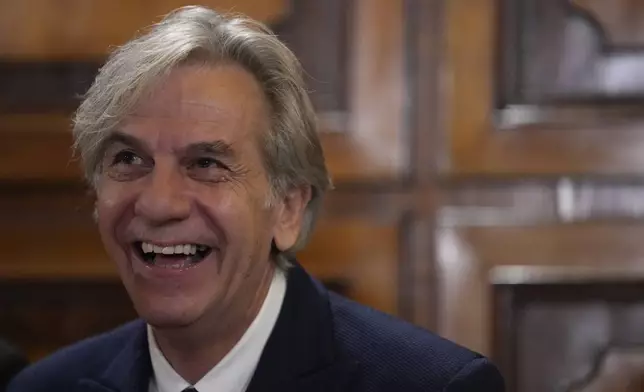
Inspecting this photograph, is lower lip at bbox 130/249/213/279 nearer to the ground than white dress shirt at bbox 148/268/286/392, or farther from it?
farther from it

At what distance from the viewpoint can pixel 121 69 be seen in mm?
1072

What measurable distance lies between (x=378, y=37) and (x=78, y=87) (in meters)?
0.51

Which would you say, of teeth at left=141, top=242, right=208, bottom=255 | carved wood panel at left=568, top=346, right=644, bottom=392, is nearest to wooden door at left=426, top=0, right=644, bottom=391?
carved wood panel at left=568, top=346, right=644, bottom=392

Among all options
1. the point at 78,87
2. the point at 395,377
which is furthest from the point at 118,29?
the point at 395,377

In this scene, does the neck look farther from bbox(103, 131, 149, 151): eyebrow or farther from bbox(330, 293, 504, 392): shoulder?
bbox(103, 131, 149, 151): eyebrow

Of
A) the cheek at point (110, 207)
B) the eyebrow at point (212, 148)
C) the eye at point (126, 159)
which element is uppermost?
the eyebrow at point (212, 148)

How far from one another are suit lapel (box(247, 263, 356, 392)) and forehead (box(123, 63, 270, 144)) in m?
0.26

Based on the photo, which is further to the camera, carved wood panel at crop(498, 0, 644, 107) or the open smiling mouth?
carved wood panel at crop(498, 0, 644, 107)

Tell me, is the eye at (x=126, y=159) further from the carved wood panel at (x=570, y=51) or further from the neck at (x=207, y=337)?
the carved wood panel at (x=570, y=51)

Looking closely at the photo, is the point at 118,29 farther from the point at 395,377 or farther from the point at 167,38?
the point at 395,377

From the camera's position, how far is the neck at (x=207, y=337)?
3.61 feet

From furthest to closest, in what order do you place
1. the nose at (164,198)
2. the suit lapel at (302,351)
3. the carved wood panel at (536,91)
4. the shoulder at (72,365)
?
1. the carved wood panel at (536,91)
2. the shoulder at (72,365)
3. the suit lapel at (302,351)
4. the nose at (164,198)

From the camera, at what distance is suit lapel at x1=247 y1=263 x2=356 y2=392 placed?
1105mm

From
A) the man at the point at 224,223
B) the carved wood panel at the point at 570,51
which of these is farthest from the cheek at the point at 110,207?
the carved wood panel at the point at 570,51
